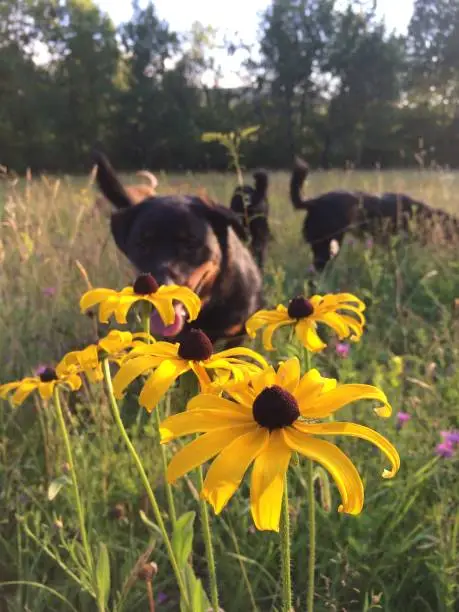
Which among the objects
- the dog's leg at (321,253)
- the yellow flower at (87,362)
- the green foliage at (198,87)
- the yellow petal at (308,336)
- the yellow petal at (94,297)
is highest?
the green foliage at (198,87)

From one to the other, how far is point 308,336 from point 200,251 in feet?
6.29

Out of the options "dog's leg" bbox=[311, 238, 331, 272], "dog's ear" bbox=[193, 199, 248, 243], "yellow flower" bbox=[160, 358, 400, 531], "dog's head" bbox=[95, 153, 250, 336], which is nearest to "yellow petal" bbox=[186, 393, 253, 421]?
"yellow flower" bbox=[160, 358, 400, 531]

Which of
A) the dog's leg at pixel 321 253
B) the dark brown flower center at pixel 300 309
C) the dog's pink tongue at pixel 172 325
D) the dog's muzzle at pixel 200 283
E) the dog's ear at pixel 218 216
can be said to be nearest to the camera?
the dark brown flower center at pixel 300 309

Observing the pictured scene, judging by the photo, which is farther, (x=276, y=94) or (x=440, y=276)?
(x=276, y=94)

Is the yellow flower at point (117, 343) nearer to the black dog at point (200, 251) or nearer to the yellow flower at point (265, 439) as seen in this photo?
the yellow flower at point (265, 439)

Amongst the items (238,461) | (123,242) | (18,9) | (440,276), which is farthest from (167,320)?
(18,9)

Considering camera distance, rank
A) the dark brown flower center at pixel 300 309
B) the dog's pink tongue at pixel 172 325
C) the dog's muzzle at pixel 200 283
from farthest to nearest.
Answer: the dog's muzzle at pixel 200 283
the dog's pink tongue at pixel 172 325
the dark brown flower center at pixel 300 309

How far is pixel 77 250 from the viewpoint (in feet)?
12.6

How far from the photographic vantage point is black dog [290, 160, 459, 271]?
16.0 ft

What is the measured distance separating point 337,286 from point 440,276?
78cm

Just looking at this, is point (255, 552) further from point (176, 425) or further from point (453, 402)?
point (176, 425)

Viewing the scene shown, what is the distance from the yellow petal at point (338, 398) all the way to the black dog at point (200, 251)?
2067mm

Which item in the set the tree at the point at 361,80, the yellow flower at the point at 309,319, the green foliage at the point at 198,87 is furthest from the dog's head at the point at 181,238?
the tree at the point at 361,80

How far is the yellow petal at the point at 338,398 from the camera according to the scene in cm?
60
